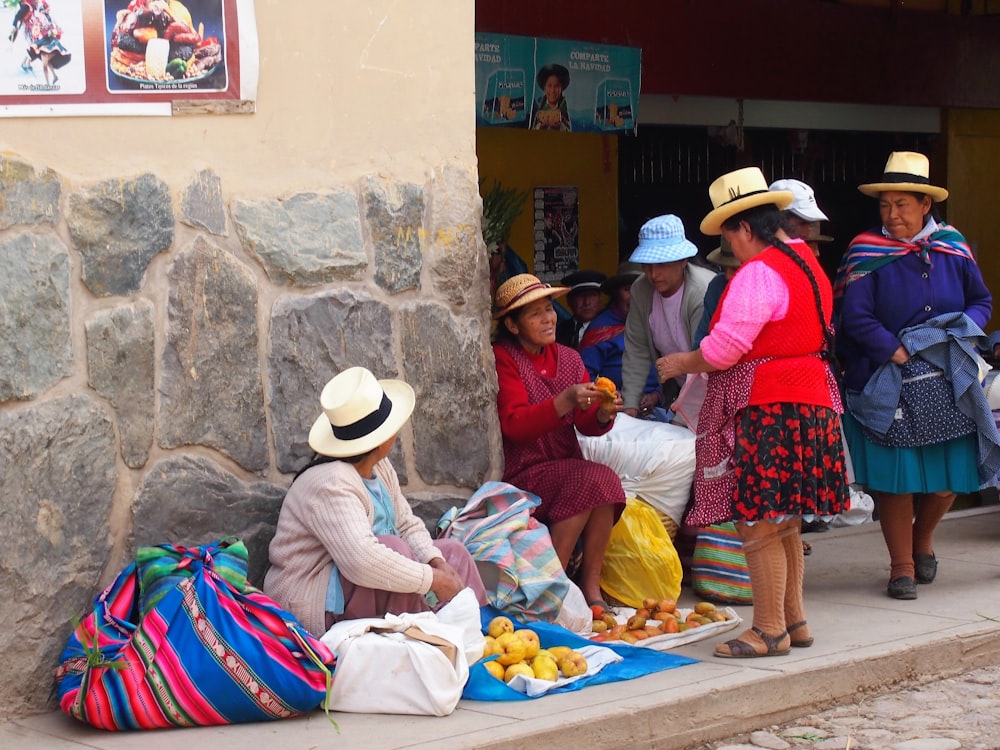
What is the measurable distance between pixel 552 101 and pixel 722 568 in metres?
3.16

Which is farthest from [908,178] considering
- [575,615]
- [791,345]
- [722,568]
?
[575,615]

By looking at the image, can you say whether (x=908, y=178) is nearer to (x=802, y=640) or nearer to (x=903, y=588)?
(x=903, y=588)

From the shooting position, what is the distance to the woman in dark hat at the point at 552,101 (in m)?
8.03

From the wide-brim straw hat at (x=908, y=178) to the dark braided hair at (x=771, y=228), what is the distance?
1.06 meters

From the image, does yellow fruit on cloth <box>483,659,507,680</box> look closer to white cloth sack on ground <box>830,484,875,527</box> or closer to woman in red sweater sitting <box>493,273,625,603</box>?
woman in red sweater sitting <box>493,273,625,603</box>

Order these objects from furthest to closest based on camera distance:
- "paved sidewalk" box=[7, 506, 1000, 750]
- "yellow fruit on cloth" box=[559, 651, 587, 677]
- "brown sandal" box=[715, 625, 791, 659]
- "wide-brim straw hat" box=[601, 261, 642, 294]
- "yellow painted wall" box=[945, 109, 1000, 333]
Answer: "yellow painted wall" box=[945, 109, 1000, 333]
"wide-brim straw hat" box=[601, 261, 642, 294]
"brown sandal" box=[715, 625, 791, 659]
"yellow fruit on cloth" box=[559, 651, 587, 677]
"paved sidewalk" box=[7, 506, 1000, 750]

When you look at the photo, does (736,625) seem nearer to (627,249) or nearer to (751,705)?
(751,705)

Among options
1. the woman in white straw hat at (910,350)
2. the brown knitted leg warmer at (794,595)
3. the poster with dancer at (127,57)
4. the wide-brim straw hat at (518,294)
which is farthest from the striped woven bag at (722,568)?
the poster with dancer at (127,57)

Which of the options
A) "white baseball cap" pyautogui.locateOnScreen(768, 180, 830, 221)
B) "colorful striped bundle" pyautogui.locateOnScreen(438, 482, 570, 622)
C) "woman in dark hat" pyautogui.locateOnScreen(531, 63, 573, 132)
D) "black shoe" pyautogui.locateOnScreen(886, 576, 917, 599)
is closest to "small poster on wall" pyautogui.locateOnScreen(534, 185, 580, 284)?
"woman in dark hat" pyautogui.locateOnScreen(531, 63, 573, 132)

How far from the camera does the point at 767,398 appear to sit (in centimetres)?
498

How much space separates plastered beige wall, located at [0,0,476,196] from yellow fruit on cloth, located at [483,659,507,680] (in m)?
1.68

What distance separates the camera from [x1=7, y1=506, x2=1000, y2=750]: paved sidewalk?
4.13 meters

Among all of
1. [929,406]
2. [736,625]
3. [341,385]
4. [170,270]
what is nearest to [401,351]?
[341,385]

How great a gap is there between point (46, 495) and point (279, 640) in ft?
2.69
